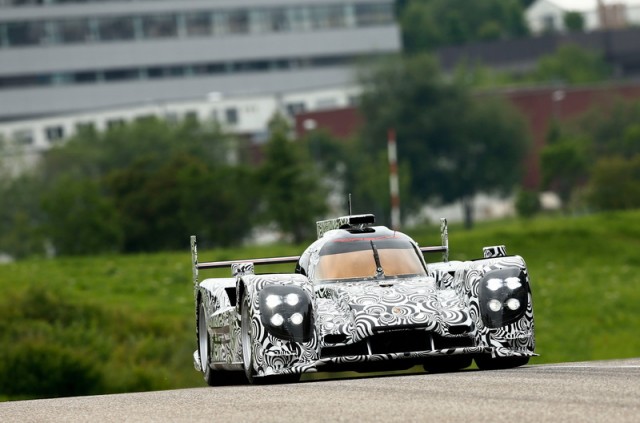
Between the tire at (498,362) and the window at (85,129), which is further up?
the window at (85,129)

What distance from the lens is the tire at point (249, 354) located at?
14966 millimetres

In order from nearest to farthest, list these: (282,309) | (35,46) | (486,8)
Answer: (282,309) → (35,46) → (486,8)

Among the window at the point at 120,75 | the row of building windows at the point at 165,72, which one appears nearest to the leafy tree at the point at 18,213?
the row of building windows at the point at 165,72

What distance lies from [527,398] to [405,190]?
84602 mm

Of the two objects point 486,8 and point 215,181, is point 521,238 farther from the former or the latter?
point 486,8

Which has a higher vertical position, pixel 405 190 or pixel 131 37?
pixel 131 37

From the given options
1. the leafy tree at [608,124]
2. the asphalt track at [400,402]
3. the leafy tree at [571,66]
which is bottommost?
the leafy tree at [608,124]

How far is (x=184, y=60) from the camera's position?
12450 centimetres

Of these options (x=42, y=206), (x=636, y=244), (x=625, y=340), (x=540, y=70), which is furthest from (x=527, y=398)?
(x=540, y=70)

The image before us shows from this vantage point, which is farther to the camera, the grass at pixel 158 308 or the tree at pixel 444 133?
the tree at pixel 444 133

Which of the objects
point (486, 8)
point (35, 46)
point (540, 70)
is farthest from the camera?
point (486, 8)

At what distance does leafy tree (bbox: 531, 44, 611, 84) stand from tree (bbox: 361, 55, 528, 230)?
33.3m

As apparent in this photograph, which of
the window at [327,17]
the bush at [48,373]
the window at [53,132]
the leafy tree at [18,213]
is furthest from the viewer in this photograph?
the window at [327,17]

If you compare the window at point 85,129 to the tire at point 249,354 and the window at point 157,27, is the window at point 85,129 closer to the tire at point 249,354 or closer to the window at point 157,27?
the window at point 157,27
